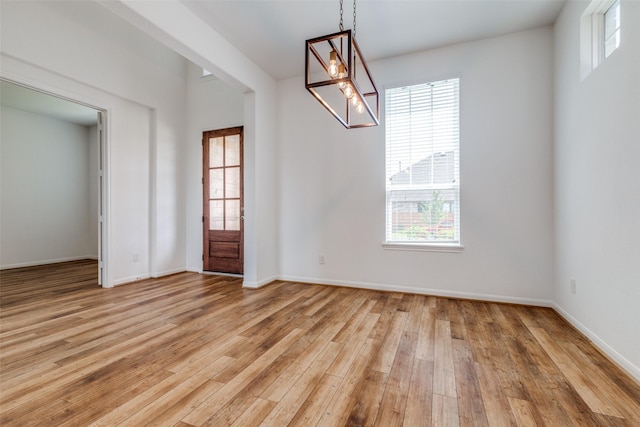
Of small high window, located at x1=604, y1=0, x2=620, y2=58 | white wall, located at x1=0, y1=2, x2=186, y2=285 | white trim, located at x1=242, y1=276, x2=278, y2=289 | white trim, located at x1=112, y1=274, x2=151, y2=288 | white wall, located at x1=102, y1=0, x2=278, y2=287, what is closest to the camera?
small high window, located at x1=604, y1=0, x2=620, y2=58

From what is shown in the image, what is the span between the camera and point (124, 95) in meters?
4.29

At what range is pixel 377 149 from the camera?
13.1ft

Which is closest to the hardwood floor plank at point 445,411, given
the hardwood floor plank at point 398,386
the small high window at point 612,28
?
the hardwood floor plank at point 398,386

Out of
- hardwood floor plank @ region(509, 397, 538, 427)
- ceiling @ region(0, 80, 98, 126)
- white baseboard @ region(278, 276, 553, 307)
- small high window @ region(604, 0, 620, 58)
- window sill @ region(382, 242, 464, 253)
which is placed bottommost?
hardwood floor plank @ region(509, 397, 538, 427)

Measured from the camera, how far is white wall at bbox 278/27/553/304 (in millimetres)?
3326

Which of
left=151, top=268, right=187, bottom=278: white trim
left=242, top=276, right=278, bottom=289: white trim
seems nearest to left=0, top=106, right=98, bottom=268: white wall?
left=151, top=268, right=187, bottom=278: white trim

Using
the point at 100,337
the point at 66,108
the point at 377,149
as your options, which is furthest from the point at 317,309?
the point at 66,108

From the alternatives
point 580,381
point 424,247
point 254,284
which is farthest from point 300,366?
point 424,247

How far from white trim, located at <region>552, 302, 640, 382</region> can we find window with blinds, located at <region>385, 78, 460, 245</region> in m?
1.30

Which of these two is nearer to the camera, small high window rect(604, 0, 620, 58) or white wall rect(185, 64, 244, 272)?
small high window rect(604, 0, 620, 58)

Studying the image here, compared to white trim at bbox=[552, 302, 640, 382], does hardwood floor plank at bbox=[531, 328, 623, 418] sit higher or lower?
lower

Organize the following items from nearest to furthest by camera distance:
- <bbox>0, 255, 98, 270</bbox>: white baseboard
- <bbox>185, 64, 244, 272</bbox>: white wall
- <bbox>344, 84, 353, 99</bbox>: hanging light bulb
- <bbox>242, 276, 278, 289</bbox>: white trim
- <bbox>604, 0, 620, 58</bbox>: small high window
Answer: <bbox>344, 84, 353, 99</bbox>: hanging light bulb
<bbox>604, 0, 620, 58</bbox>: small high window
<bbox>242, 276, 278, 289</bbox>: white trim
<bbox>185, 64, 244, 272</bbox>: white wall
<bbox>0, 255, 98, 270</bbox>: white baseboard

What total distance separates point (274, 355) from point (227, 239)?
3.12 metres

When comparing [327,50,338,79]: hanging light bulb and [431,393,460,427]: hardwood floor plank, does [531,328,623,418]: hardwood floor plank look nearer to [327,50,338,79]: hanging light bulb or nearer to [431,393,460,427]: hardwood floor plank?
[431,393,460,427]: hardwood floor plank
